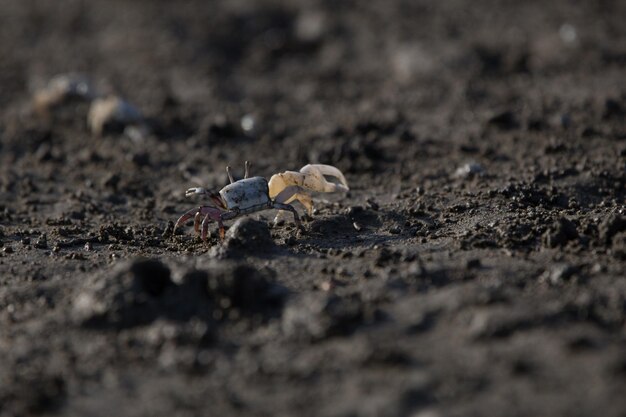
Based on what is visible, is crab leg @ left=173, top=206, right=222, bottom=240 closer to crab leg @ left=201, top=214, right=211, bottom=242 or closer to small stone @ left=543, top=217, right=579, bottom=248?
crab leg @ left=201, top=214, right=211, bottom=242

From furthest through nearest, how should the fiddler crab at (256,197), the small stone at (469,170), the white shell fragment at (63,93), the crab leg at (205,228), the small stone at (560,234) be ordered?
1. the white shell fragment at (63,93)
2. the small stone at (469,170)
3. the fiddler crab at (256,197)
4. the crab leg at (205,228)
5. the small stone at (560,234)

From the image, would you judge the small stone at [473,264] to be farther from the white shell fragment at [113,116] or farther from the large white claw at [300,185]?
the white shell fragment at [113,116]

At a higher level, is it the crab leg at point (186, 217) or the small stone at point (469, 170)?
the crab leg at point (186, 217)

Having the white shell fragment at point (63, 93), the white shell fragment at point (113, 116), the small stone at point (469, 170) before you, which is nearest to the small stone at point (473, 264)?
the small stone at point (469, 170)

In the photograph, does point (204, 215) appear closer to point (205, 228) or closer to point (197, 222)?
point (197, 222)

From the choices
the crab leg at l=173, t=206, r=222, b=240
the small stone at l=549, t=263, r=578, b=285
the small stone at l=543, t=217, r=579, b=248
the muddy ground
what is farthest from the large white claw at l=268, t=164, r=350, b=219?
the small stone at l=549, t=263, r=578, b=285

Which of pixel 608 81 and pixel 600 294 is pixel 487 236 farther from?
pixel 608 81

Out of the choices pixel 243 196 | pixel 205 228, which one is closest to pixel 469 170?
pixel 243 196
